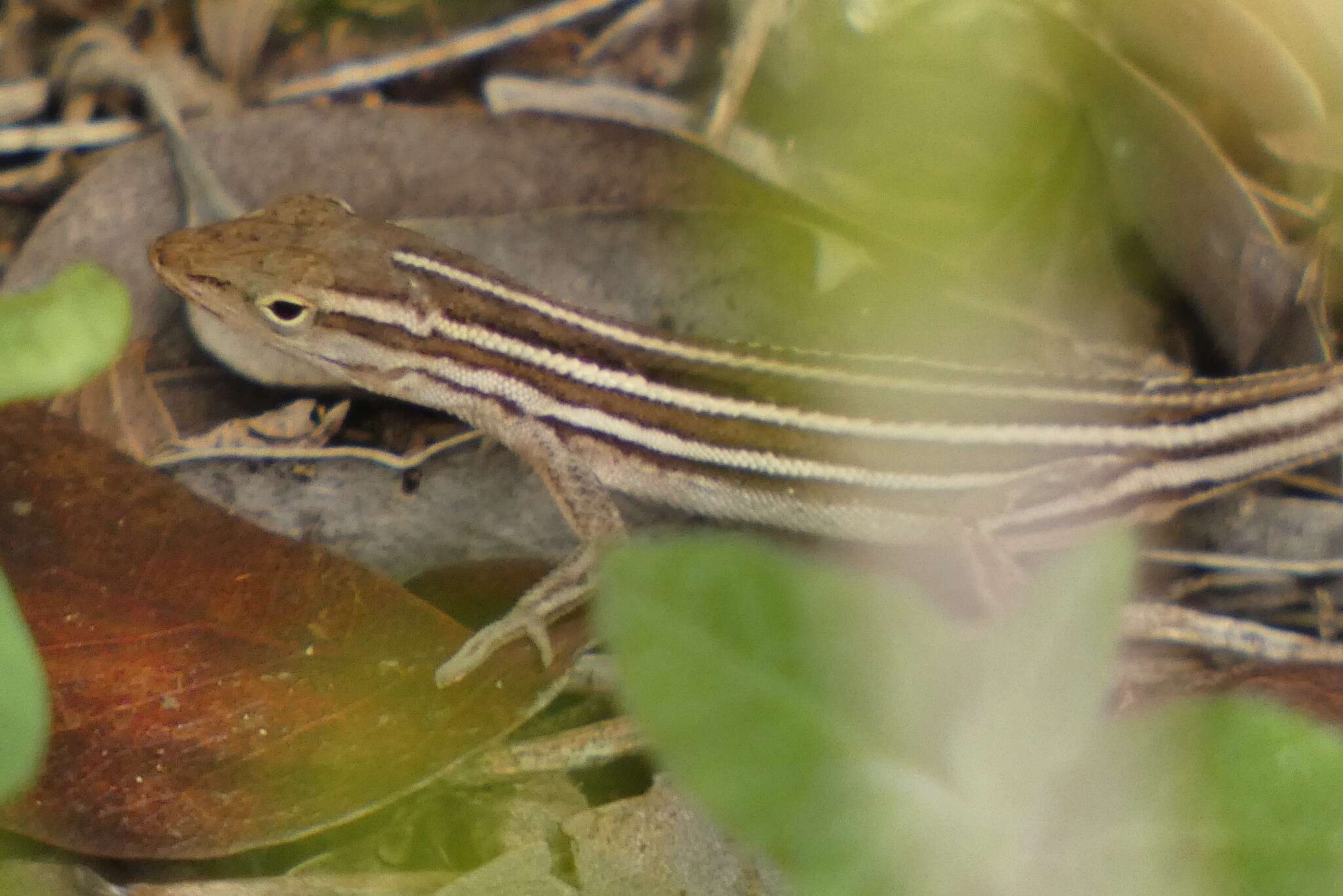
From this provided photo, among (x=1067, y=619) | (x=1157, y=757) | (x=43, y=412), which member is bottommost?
(x=43, y=412)

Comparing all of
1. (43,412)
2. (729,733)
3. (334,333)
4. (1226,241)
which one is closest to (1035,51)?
(1226,241)

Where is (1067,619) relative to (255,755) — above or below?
above

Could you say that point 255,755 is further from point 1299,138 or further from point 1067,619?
point 1299,138

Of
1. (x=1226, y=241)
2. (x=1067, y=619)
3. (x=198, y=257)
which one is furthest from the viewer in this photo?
(x=1226, y=241)

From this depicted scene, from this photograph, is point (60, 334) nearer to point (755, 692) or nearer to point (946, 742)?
point (755, 692)

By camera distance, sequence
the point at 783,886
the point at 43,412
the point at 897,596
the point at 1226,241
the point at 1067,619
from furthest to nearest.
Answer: the point at 1226,241
the point at 43,412
the point at 783,886
the point at 897,596
the point at 1067,619

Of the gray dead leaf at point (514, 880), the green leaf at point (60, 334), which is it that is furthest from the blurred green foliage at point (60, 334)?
the gray dead leaf at point (514, 880)

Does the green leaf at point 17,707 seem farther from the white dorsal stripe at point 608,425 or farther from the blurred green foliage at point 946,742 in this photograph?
the white dorsal stripe at point 608,425

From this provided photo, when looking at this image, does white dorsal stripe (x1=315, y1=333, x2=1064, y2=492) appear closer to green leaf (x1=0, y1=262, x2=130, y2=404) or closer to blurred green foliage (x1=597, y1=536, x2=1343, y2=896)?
green leaf (x1=0, y1=262, x2=130, y2=404)
